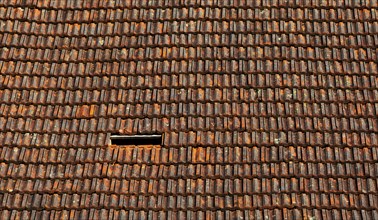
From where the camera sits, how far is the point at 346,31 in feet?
36.7

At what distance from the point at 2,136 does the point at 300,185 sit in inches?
152

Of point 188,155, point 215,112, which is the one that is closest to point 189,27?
point 215,112

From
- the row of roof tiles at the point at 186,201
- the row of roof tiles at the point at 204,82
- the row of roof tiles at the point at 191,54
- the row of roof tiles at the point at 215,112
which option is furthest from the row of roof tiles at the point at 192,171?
the row of roof tiles at the point at 191,54

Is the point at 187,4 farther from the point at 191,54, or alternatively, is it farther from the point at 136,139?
the point at 136,139

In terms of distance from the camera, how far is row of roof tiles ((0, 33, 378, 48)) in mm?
11084

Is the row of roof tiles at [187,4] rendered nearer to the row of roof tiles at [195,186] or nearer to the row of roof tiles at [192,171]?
the row of roof tiles at [192,171]

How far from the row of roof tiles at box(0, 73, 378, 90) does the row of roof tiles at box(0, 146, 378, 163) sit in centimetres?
84

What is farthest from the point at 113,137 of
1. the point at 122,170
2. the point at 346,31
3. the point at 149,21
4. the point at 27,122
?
the point at 346,31

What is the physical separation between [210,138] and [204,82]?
33.9 inches

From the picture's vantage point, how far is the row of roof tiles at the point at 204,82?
35.2 ft

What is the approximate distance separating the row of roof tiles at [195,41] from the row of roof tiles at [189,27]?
Answer: 0.06 meters

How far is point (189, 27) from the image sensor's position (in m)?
11.3

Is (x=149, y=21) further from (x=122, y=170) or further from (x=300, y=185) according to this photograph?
(x=300, y=185)

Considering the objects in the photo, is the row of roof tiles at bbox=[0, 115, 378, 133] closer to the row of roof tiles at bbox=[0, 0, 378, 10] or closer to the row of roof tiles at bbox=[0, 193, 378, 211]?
the row of roof tiles at bbox=[0, 193, 378, 211]
